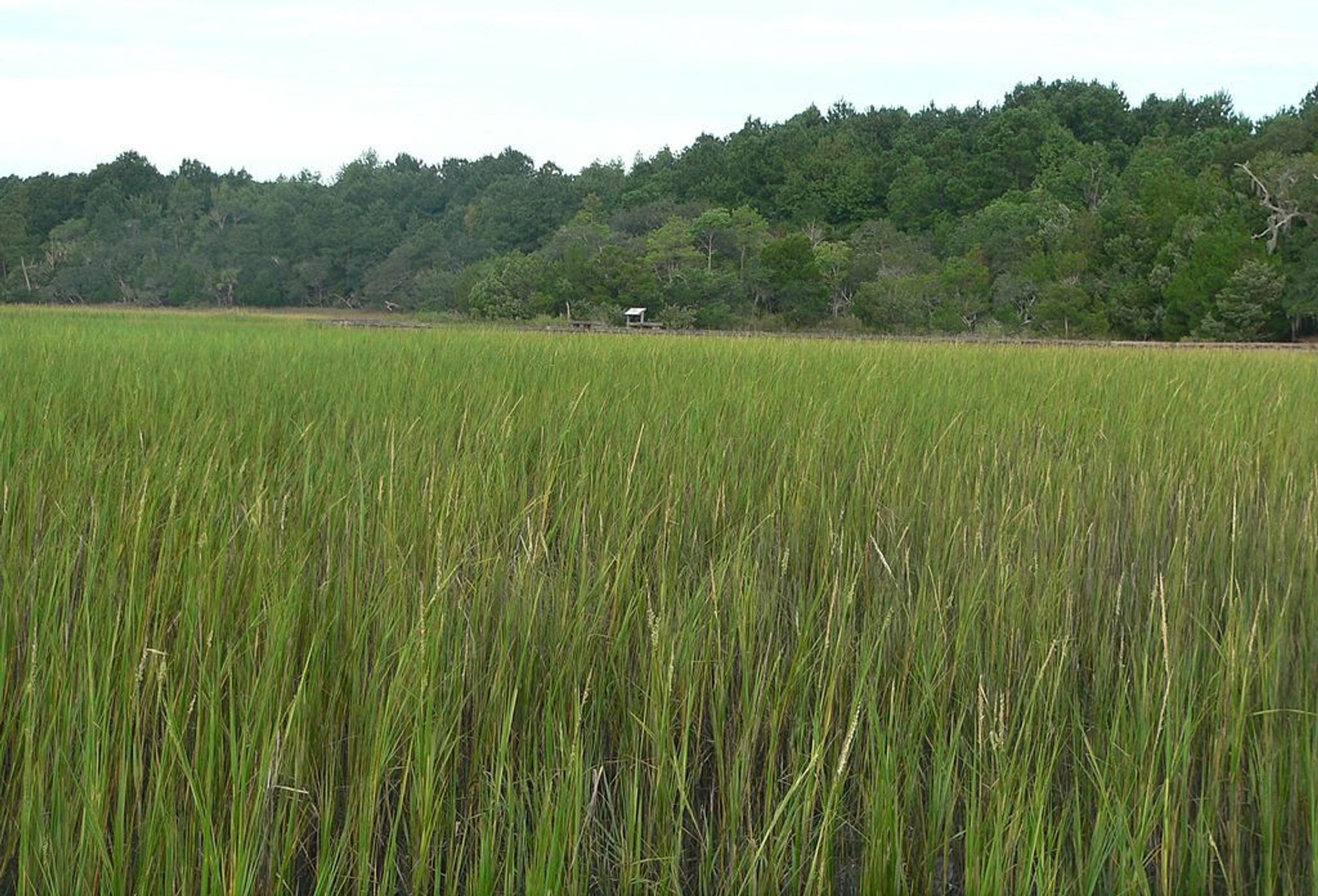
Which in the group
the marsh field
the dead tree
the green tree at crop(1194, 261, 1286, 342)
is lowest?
the marsh field

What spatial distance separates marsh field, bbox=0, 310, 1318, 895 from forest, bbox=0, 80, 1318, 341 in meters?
21.4

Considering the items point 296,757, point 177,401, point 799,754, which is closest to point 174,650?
point 296,757

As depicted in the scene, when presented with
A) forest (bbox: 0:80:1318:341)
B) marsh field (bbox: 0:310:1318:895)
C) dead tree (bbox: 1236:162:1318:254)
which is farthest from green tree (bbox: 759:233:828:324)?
marsh field (bbox: 0:310:1318:895)

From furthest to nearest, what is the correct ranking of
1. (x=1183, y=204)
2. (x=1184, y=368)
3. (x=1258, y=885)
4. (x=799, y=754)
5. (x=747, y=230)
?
(x=747, y=230)
(x=1183, y=204)
(x=1184, y=368)
(x=799, y=754)
(x=1258, y=885)

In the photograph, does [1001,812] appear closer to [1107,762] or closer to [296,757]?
[1107,762]

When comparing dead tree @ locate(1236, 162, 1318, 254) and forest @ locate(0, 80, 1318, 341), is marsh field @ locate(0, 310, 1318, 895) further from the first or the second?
dead tree @ locate(1236, 162, 1318, 254)

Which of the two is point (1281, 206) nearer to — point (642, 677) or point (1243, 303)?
point (1243, 303)

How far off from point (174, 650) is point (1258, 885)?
4.65 ft

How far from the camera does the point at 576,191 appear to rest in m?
43.1

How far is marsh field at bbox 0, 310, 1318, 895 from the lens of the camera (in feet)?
3.75

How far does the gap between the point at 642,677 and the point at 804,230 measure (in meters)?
38.9

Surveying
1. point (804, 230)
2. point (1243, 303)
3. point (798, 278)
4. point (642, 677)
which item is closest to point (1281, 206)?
point (1243, 303)

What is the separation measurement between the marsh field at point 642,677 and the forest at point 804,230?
70.3ft

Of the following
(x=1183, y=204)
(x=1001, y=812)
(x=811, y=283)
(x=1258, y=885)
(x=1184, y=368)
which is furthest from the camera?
(x=811, y=283)
